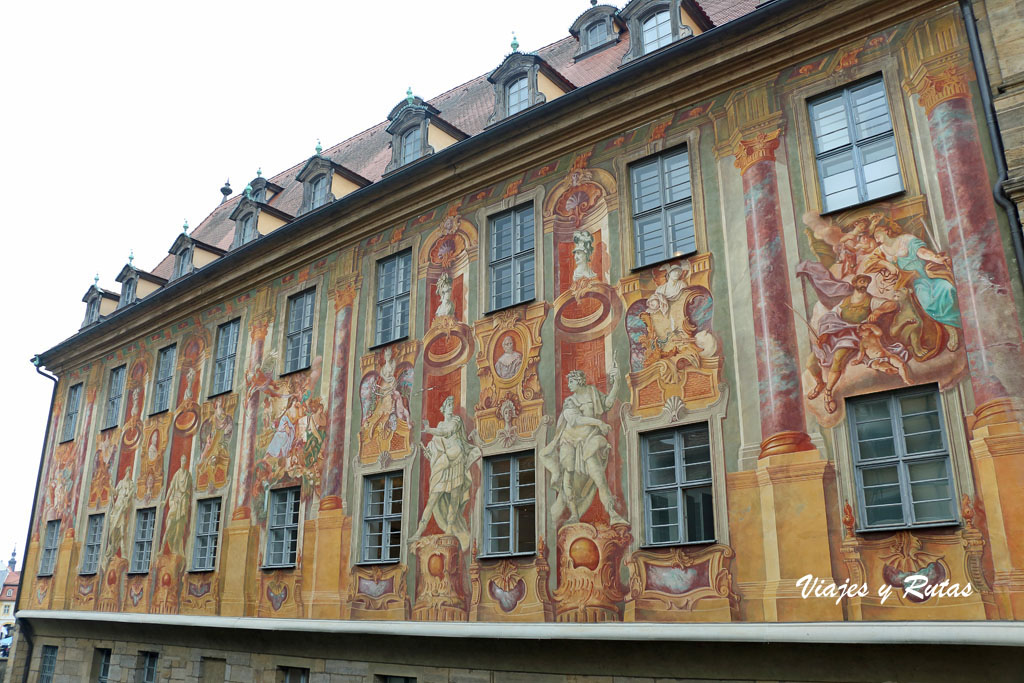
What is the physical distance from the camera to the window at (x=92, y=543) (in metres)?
18.2

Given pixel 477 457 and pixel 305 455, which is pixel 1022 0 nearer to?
pixel 477 457

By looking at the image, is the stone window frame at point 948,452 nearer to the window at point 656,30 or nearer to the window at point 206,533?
the window at point 656,30

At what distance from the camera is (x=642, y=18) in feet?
39.2

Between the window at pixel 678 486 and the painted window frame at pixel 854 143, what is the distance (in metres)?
2.85

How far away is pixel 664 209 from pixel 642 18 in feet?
9.73

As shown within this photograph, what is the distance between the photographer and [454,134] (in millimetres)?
14070

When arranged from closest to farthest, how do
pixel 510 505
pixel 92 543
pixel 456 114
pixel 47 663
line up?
1. pixel 510 505
2. pixel 456 114
3. pixel 92 543
4. pixel 47 663

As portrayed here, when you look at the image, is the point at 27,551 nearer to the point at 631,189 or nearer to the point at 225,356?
the point at 225,356

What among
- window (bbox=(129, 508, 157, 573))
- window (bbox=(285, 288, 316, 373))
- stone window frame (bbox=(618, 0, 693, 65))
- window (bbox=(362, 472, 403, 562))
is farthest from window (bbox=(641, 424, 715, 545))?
window (bbox=(129, 508, 157, 573))

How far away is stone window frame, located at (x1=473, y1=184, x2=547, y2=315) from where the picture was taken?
1164cm

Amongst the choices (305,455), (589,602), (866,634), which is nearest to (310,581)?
(305,455)

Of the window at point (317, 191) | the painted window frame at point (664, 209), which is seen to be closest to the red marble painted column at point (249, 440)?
the window at point (317, 191)

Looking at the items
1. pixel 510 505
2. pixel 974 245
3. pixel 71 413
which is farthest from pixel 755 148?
pixel 71 413

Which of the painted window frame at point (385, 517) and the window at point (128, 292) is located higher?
the window at point (128, 292)
